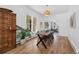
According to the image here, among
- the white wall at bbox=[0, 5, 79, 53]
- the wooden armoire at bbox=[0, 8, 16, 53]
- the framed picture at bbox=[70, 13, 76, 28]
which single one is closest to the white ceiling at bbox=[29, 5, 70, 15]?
the white wall at bbox=[0, 5, 79, 53]

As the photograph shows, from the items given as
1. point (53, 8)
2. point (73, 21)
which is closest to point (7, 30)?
point (53, 8)

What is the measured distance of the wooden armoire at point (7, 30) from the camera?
3.45 metres

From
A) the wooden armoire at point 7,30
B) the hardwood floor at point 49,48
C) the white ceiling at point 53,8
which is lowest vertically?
the hardwood floor at point 49,48

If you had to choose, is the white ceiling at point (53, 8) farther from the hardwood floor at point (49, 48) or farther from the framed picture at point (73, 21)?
the hardwood floor at point (49, 48)

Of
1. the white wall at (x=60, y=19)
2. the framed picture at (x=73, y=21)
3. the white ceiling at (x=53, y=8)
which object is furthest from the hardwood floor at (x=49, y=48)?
the white ceiling at (x=53, y=8)

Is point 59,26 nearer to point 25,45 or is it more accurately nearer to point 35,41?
point 35,41

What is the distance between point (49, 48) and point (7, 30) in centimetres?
97

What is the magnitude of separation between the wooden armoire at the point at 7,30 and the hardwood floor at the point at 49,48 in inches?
5.7

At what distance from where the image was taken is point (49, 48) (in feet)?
11.6

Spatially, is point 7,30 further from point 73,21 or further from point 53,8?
point 73,21

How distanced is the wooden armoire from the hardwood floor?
0.15m
